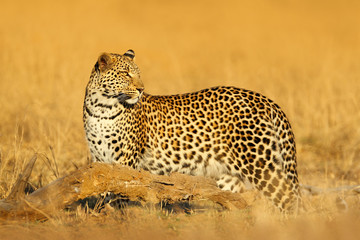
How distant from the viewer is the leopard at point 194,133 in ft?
25.4

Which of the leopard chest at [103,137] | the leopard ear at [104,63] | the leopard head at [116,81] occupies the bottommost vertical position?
the leopard chest at [103,137]

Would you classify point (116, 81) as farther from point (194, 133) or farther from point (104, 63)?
point (194, 133)

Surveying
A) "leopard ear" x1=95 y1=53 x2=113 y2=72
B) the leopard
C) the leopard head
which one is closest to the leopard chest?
the leopard

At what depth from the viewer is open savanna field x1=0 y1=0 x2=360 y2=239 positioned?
6.59 m

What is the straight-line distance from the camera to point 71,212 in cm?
771

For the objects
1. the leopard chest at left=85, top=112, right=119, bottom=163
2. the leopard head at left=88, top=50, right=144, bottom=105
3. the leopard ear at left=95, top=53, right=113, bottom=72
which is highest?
the leopard ear at left=95, top=53, right=113, bottom=72

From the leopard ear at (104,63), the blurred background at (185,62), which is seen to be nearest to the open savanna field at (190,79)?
the blurred background at (185,62)

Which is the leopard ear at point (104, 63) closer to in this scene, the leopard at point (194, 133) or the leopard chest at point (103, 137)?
the leopard at point (194, 133)

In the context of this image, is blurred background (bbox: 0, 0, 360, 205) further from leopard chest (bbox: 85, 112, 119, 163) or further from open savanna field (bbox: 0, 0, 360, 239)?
leopard chest (bbox: 85, 112, 119, 163)

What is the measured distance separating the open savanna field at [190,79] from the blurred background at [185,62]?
44mm

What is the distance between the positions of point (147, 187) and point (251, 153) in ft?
4.78

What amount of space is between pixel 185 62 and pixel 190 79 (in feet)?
11.8

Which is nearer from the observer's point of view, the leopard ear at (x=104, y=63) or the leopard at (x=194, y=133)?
the leopard at (x=194, y=133)

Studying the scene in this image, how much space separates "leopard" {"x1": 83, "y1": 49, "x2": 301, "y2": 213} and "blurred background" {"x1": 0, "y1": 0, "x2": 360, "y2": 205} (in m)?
1.02
